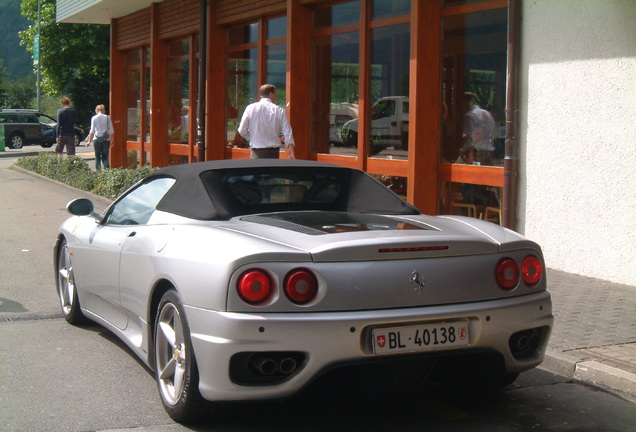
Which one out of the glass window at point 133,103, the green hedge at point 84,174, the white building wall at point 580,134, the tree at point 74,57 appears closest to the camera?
the white building wall at point 580,134

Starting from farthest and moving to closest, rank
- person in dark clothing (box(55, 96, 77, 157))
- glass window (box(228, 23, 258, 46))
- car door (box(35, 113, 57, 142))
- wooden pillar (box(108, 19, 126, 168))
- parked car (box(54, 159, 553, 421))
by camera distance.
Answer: car door (box(35, 113, 57, 142)) → wooden pillar (box(108, 19, 126, 168)) → person in dark clothing (box(55, 96, 77, 157)) → glass window (box(228, 23, 258, 46)) → parked car (box(54, 159, 553, 421))

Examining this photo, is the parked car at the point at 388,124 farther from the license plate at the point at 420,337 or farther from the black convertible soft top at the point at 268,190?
the license plate at the point at 420,337

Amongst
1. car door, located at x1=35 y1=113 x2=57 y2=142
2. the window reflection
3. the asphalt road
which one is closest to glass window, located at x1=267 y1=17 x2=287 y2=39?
the window reflection

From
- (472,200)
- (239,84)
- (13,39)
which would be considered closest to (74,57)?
(239,84)

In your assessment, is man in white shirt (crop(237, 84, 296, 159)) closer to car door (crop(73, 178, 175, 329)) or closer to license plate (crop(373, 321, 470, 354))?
car door (crop(73, 178, 175, 329))

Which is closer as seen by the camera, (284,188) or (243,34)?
(284,188)

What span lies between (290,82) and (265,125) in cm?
232

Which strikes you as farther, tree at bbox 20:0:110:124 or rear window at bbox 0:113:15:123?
tree at bbox 20:0:110:124

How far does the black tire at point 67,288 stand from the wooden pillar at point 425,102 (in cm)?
507

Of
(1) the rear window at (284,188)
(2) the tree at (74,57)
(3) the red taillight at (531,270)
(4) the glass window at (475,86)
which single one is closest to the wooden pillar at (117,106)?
(4) the glass window at (475,86)

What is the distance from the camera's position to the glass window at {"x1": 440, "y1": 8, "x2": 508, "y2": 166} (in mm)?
10000

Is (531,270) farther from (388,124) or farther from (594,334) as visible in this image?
(388,124)

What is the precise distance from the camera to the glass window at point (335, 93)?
12.7 metres

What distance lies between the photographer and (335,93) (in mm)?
13273
